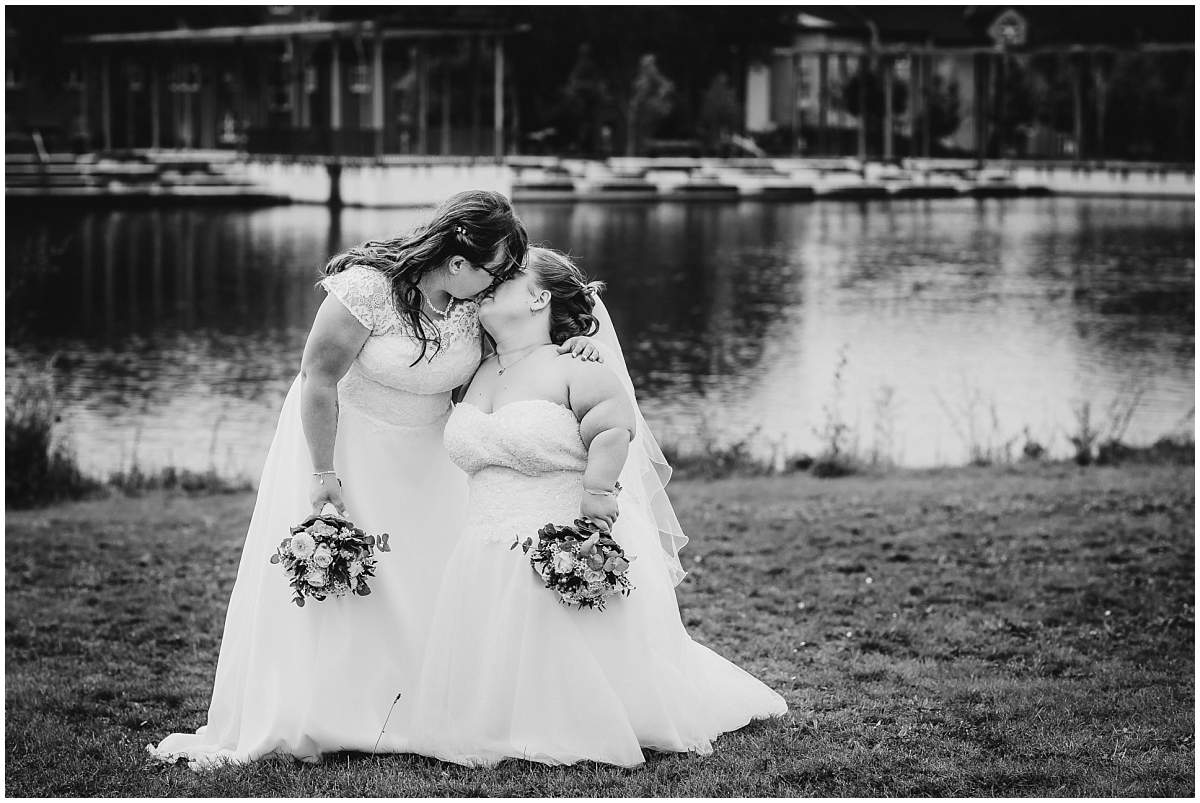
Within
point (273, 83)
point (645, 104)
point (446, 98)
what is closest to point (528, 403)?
point (446, 98)

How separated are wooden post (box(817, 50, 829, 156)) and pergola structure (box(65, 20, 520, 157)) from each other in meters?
14.1

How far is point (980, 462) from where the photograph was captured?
37.8ft

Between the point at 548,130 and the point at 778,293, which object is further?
the point at 548,130

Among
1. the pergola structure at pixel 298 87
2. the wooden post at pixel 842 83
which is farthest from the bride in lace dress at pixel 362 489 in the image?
the wooden post at pixel 842 83

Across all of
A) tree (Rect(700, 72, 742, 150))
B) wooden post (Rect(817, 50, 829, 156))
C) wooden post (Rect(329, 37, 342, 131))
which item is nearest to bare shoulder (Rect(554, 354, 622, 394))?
wooden post (Rect(329, 37, 342, 131))

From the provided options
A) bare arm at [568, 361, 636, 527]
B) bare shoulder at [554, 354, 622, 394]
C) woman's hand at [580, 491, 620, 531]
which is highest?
bare shoulder at [554, 354, 622, 394]

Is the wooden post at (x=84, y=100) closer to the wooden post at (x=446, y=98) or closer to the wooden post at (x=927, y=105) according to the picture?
the wooden post at (x=446, y=98)

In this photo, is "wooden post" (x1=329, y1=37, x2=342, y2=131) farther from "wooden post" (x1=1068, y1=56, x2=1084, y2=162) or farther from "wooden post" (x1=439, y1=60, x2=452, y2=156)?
"wooden post" (x1=1068, y1=56, x2=1084, y2=162)

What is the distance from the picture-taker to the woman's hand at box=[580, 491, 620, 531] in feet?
15.1

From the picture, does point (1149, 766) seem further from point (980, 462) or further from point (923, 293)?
point (923, 293)

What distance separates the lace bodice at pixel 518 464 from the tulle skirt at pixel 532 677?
20 mm

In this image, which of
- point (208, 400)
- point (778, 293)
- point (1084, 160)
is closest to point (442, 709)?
point (208, 400)

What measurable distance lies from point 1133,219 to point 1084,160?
18132 mm

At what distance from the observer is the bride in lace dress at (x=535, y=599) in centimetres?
463
